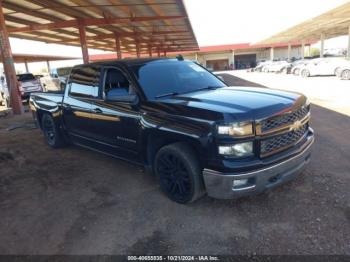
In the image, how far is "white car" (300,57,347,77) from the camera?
66.7 feet

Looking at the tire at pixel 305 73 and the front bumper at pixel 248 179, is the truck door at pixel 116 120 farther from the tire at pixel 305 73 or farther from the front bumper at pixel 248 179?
the tire at pixel 305 73

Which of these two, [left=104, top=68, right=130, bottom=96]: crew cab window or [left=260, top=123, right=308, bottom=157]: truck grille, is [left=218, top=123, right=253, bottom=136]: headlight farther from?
[left=104, top=68, right=130, bottom=96]: crew cab window

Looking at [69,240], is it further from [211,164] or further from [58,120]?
[58,120]

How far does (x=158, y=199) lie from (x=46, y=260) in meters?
1.58

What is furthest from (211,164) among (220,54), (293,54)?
(293,54)

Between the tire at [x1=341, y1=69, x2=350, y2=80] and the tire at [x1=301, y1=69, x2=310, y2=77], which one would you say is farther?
the tire at [x1=301, y1=69, x2=310, y2=77]

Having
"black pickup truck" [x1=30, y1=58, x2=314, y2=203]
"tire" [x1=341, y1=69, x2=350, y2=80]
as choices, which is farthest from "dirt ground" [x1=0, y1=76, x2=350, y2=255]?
"tire" [x1=341, y1=69, x2=350, y2=80]

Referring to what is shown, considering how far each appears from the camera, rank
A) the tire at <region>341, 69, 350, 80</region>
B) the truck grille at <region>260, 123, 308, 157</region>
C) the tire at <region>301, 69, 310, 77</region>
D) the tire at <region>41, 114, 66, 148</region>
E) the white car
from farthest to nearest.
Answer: the tire at <region>301, 69, 310, 77</region>, the white car, the tire at <region>341, 69, 350, 80</region>, the tire at <region>41, 114, 66, 148</region>, the truck grille at <region>260, 123, 308, 157</region>

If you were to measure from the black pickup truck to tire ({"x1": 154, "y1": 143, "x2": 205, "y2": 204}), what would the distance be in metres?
0.01

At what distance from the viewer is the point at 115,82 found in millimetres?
4578

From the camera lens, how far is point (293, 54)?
6594 centimetres

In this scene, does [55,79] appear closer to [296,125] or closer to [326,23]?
[296,125]

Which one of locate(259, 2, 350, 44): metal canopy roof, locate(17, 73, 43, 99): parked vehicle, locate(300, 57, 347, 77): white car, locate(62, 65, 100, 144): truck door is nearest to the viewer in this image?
locate(62, 65, 100, 144): truck door

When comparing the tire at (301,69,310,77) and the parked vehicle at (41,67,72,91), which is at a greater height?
the parked vehicle at (41,67,72,91)
